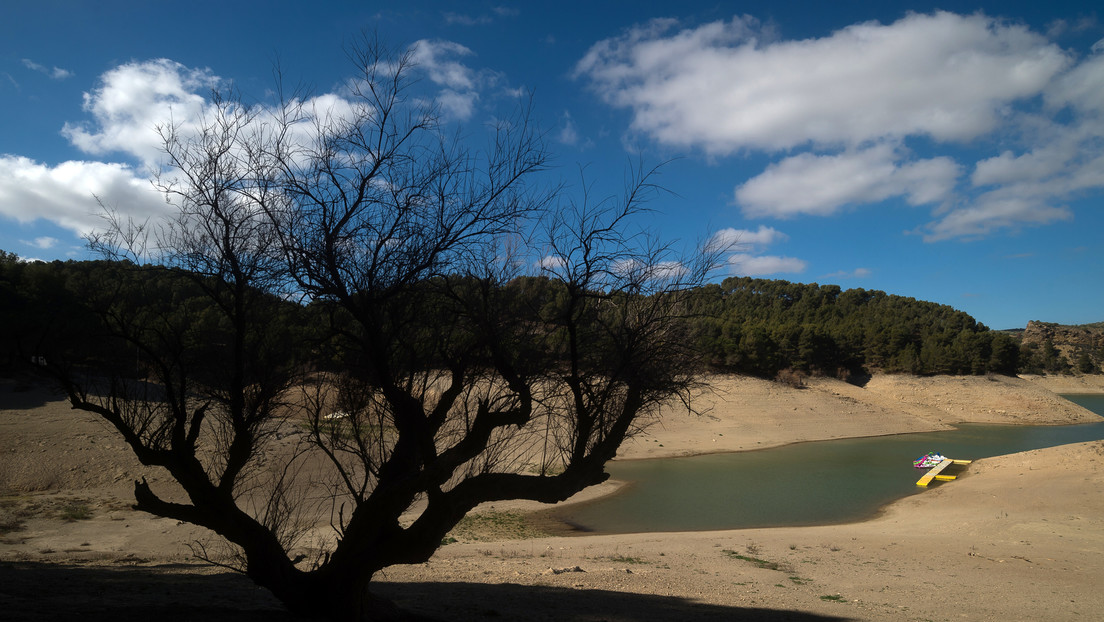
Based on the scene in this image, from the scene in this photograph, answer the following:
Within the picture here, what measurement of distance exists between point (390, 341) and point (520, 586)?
5.84 meters

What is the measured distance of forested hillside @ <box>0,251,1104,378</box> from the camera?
5453 mm

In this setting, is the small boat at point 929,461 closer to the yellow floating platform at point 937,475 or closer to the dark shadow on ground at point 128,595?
the yellow floating platform at point 937,475

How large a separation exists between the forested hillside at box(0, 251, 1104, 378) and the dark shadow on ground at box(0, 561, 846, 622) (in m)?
2.42

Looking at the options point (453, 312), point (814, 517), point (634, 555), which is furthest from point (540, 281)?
point (814, 517)

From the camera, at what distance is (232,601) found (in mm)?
6766

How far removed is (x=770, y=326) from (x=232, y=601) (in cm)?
4695

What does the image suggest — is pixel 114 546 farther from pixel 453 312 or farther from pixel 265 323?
pixel 453 312

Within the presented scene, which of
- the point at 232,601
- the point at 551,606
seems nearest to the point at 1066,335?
the point at 551,606

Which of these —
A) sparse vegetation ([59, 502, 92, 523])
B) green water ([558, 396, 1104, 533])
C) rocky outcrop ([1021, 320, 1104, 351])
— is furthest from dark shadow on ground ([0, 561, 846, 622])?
rocky outcrop ([1021, 320, 1104, 351])

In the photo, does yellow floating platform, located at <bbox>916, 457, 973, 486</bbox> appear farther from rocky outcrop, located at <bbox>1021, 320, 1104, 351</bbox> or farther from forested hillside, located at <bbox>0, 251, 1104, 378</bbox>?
rocky outcrop, located at <bbox>1021, 320, 1104, 351</bbox>

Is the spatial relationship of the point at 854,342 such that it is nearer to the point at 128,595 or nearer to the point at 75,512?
the point at 75,512

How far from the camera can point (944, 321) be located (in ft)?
212

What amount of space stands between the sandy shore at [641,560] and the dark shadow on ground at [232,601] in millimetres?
38

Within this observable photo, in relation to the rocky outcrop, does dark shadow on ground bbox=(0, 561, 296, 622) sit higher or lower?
lower
